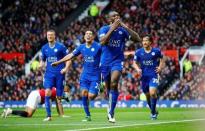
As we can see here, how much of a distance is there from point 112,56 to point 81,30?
25.3 meters

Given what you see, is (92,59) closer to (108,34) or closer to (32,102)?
(108,34)

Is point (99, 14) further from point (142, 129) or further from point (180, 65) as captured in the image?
point (142, 129)

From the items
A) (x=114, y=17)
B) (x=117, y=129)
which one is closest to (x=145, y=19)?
(x=114, y=17)

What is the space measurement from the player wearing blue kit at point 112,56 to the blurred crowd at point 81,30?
17009 mm

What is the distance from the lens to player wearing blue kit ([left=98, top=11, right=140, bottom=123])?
17.1 metres

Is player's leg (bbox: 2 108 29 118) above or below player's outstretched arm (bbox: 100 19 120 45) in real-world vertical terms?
below

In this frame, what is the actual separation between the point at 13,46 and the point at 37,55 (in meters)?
1.60

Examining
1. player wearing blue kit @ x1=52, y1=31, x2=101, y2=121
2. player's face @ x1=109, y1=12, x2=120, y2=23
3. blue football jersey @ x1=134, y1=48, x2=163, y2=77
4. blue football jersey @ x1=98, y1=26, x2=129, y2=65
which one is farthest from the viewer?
blue football jersey @ x1=134, y1=48, x2=163, y2=77

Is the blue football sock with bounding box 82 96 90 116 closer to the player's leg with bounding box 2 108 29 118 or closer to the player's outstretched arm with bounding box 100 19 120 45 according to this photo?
the player's outstretched arm with bounding box 100 19 120 45

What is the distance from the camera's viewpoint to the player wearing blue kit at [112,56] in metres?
17.1

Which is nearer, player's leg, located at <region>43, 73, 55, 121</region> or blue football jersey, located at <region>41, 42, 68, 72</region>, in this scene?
player's leg, located at <region>43, 73, 55, 121</region>

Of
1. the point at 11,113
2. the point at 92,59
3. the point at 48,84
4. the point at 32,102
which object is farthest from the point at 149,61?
the point at 11,113

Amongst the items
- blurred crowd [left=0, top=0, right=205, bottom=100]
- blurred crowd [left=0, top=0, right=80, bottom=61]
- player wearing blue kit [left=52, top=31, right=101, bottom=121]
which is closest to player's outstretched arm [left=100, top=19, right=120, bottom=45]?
player wearing blue kit [left=52, top=31, right=101, bottom=121]

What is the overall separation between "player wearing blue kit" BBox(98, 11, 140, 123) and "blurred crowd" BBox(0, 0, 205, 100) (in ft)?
55.8
